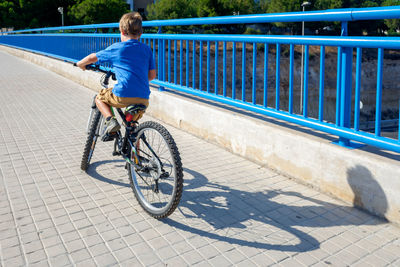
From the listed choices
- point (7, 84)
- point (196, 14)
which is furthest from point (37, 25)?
point (7, 84)

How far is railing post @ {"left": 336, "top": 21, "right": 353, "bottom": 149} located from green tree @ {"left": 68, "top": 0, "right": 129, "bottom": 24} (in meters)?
56.7

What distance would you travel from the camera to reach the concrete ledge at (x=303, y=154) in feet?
11.7

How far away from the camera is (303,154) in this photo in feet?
14.2

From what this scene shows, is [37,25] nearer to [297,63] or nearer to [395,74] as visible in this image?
Result: [297,63]

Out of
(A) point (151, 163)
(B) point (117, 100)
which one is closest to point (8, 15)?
(B) point (117, 100)

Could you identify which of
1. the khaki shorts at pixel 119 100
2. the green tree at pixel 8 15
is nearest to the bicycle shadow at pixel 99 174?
the khaki shorts at pixel 119 100

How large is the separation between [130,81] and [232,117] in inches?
77.4

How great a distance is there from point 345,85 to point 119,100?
6.42 ft

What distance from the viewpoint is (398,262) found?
2.96 meters

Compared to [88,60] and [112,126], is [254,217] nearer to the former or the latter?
[112,126]

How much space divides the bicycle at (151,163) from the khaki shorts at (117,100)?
43 mm

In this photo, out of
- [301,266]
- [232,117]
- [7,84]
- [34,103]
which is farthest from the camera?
[7,84]

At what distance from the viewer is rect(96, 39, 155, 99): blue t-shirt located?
3.63 metres

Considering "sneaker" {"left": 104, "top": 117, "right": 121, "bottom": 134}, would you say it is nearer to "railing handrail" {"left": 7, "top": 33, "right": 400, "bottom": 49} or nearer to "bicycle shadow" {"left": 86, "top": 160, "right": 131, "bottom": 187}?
"bicycle shadow" {"left": 86, "top": 160, "right": 131, "bottom": 187}
